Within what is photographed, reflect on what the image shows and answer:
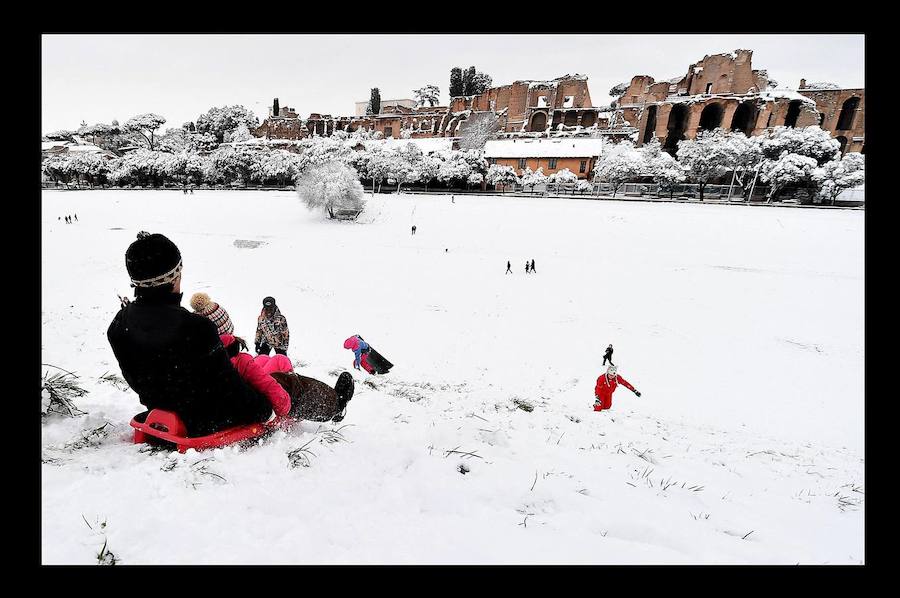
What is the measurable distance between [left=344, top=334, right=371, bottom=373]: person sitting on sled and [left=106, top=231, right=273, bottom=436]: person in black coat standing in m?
4.36

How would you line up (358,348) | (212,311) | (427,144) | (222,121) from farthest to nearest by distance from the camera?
(222,121), (427,144), (358,348), (212,311)

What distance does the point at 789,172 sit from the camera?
36.2 m

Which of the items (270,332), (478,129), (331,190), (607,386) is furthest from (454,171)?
(270,332)

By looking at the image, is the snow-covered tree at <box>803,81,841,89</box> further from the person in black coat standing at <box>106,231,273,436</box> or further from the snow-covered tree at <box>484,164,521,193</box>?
the person in black coat standing at <box>106,231,273,436</box>

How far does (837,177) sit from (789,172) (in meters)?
3.87

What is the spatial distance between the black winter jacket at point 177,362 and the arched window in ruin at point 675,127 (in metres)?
65.6

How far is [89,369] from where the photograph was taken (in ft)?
17.7

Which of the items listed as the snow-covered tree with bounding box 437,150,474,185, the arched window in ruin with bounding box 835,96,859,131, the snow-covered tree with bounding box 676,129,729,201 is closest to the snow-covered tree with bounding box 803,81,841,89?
the arched window in ruin with bounding box 835,96,859,131

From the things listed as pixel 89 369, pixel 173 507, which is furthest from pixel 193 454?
pixel 89 369

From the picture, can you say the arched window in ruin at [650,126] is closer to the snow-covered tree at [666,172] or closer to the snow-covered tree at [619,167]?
the snow-covered tree at [619,167]

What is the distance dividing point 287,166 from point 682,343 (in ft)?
183

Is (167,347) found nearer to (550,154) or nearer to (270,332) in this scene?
(270,332)

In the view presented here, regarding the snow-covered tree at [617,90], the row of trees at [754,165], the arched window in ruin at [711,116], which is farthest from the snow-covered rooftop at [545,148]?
the snow-covered tree at [617,90]

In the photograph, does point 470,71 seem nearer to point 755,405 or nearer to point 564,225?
point 564,225
